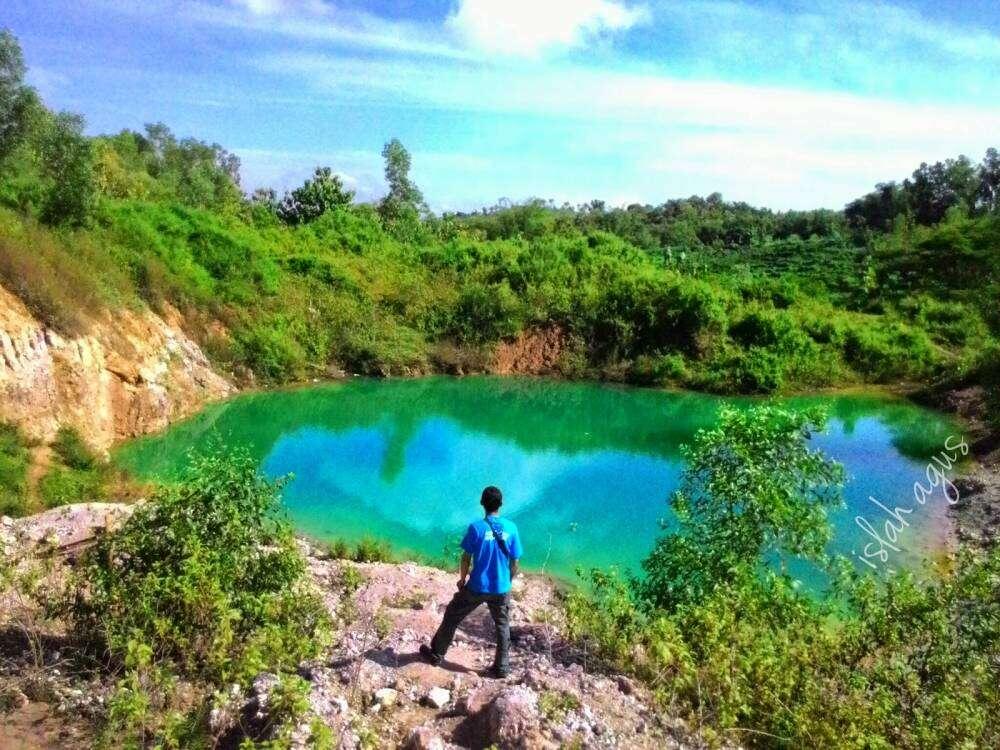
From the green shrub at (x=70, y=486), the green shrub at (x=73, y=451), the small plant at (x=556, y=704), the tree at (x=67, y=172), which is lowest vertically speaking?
the green shrub at (x=70, y=486)

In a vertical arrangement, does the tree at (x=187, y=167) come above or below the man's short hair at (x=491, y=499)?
above

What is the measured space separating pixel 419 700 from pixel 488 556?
1078 millimetres

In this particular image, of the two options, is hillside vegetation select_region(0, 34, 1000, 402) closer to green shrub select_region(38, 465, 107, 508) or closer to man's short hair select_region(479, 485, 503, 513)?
green shrub select_region(38, 465, 107, 508)

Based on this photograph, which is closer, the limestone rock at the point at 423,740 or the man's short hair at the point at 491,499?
the limestone rock at the point at 423,740

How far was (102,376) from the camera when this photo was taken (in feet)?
55.4

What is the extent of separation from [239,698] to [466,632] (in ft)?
9.02

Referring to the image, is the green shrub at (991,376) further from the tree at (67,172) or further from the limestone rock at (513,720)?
the tree at (67,172)

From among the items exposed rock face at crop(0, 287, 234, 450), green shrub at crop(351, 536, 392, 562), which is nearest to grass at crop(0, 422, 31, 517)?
exposed rock face at crop(0, 287, 234, 450)

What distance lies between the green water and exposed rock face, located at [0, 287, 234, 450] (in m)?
0.76

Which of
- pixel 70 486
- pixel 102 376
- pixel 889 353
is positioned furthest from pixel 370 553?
pixel 889 353

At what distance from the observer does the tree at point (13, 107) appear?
19859mm

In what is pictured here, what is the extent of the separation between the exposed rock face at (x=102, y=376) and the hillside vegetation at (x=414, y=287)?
0.60 meters

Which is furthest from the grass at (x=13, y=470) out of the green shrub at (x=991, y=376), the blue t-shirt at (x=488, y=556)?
the green shrub at (x=991, y=376)

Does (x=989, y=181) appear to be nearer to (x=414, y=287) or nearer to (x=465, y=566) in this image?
(x=414, y=287)
